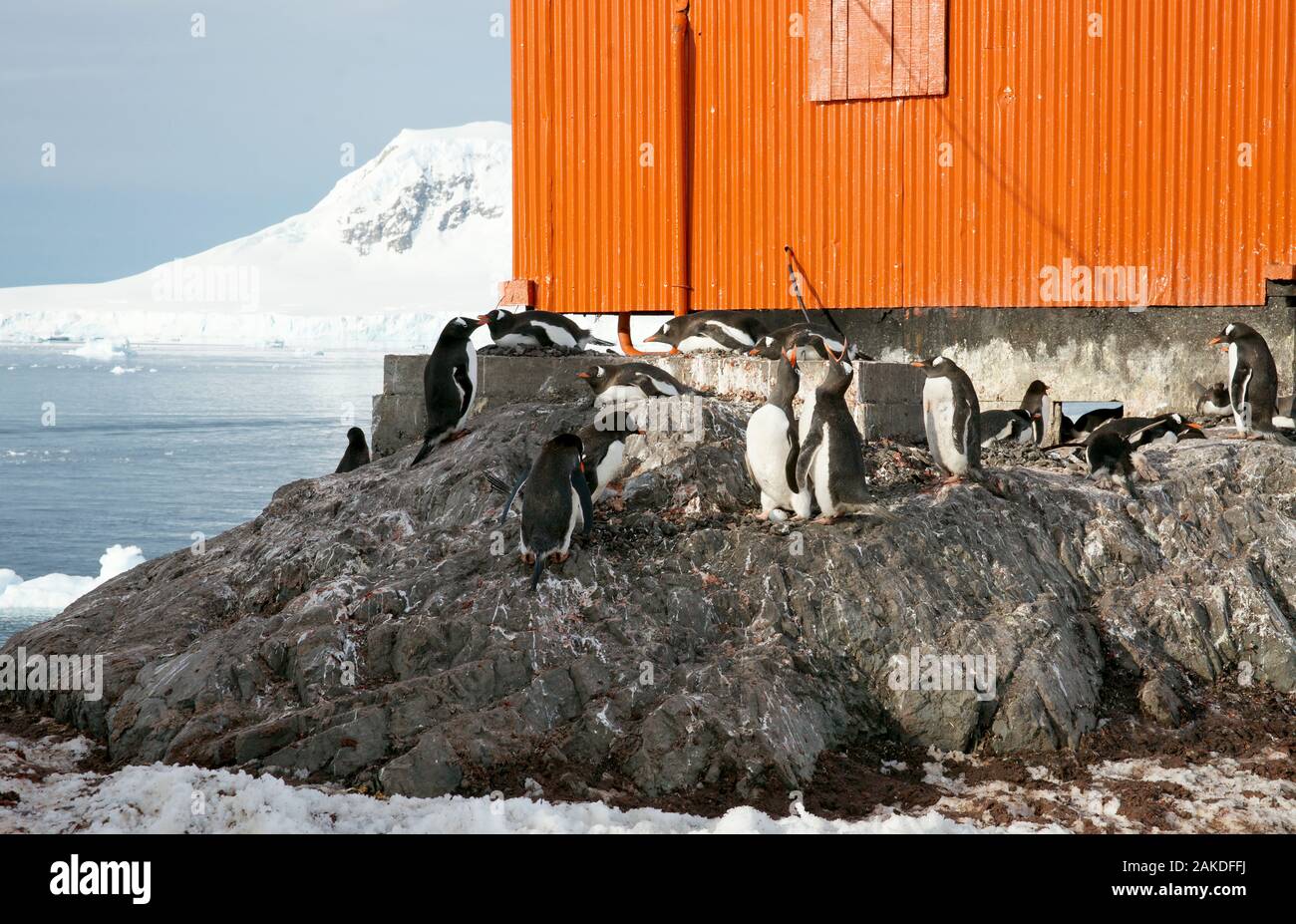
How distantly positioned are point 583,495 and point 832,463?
210 cm

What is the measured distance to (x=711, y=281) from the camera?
17.2 metres

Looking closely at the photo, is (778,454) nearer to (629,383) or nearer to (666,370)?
(629,383)

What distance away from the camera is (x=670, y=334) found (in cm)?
1527

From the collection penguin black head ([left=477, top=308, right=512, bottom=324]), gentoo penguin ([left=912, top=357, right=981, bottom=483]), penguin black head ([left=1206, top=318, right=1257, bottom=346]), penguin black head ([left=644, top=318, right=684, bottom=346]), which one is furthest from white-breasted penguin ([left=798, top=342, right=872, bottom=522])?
penguin black head ([left=1206, top=318, right=1257, bottom=346])

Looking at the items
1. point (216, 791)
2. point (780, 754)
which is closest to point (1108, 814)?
point (780, 754)

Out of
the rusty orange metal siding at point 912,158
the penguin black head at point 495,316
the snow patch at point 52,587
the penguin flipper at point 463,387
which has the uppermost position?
the rusty orange metal siding at point 912,158

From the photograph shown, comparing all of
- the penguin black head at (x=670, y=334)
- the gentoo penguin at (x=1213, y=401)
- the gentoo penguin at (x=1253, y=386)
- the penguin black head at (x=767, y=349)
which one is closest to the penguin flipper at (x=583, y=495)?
the penguin black head at (x=767, y=349)

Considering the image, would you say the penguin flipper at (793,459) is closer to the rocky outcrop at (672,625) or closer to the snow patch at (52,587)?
the rocky outcrop at (672,625)

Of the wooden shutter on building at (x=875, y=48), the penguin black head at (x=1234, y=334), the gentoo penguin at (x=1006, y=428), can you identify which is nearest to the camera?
the penguin black head at (x=1234, y=334)

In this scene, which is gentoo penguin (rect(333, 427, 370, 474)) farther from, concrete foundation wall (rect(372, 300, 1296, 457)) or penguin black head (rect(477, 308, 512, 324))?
penguin black head (rect(477, 308, 512, 324))

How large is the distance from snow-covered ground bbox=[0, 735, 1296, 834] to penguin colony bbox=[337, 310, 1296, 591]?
2432mm

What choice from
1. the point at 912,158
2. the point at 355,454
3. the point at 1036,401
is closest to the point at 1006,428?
the point at 1036,401

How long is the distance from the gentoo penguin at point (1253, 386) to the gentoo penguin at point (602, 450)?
7.14 meters

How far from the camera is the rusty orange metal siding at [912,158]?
50.0 ft
